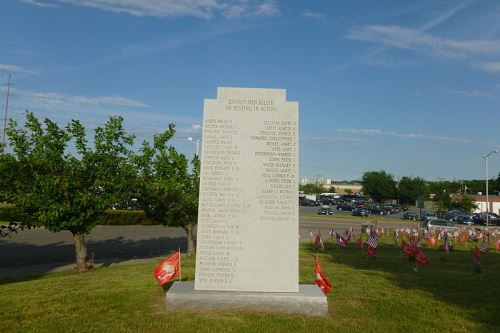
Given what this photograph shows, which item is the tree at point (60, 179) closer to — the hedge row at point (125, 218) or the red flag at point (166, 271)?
the red flag at point (166, 271)

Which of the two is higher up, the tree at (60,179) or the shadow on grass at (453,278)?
the tree at (60,179)

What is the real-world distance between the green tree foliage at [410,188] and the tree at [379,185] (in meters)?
2.29

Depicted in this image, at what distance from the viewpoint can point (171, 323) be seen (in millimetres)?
7277

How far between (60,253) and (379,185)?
308 ft

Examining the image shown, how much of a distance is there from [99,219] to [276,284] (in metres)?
9.20

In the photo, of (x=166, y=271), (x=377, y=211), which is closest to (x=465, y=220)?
(x=377, y=211)

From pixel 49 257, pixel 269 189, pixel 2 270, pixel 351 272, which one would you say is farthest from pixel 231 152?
pixel 49 257

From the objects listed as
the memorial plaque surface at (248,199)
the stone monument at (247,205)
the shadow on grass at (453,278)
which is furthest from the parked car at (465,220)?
the memorial plaque surface at (248,199)

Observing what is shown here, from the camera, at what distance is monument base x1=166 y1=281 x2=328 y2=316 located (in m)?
8.01

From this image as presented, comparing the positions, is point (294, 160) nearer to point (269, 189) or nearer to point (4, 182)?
point (269, 189)

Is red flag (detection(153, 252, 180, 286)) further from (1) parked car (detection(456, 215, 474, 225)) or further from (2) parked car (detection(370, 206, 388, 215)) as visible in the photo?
(2) parked car (detection(370, 206, 388, 215))

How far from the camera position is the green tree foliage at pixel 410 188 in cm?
9989

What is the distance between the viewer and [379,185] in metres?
106

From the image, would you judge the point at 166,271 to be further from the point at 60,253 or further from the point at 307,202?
the point at 307,202
